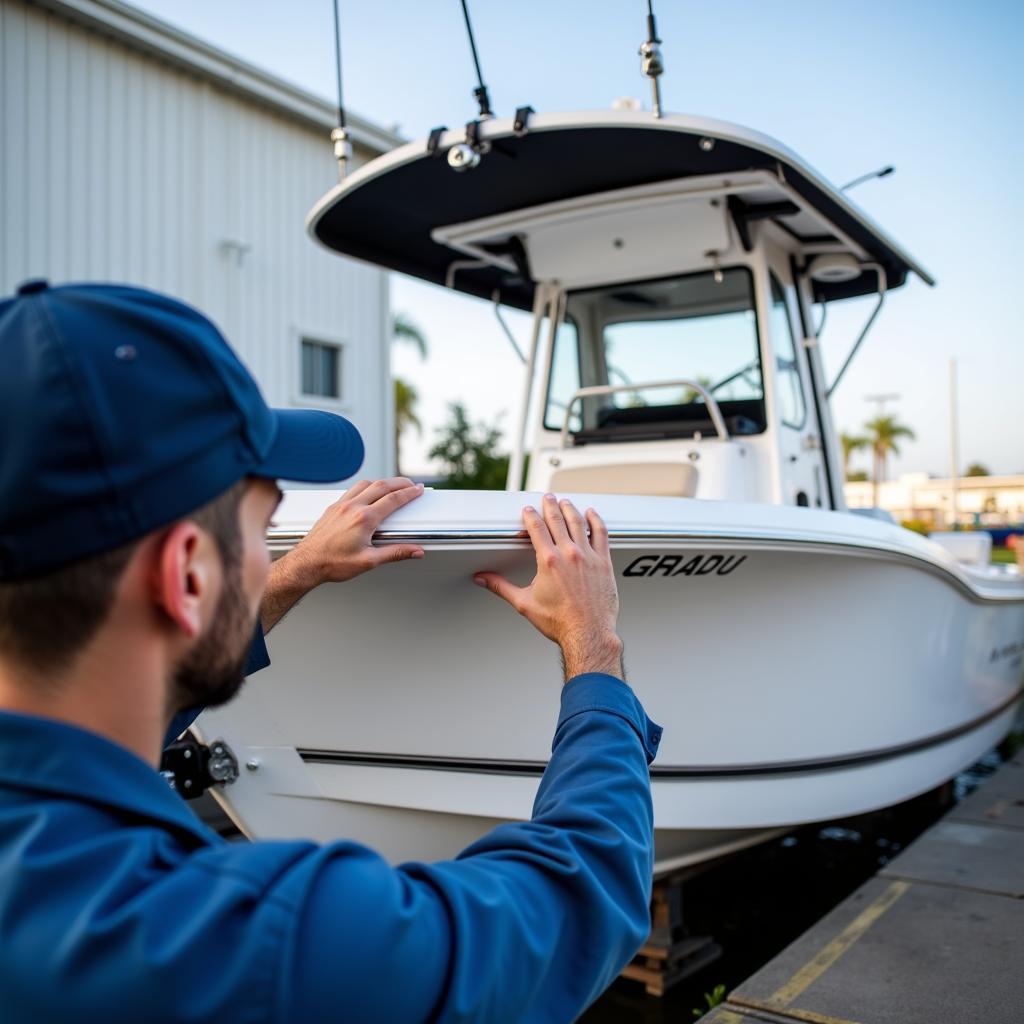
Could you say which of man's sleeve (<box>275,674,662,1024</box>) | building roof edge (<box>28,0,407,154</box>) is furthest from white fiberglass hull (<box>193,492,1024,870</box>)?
building roof edge (<box>28,0,407,154</box>)

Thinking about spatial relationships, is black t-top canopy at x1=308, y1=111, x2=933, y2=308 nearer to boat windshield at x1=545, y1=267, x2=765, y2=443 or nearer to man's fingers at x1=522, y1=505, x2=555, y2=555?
boat windshield at x1=545, y1=267, x2=765, y2=443

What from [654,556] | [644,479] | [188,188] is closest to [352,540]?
[654,556]

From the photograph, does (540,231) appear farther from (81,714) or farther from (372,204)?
(81,714)

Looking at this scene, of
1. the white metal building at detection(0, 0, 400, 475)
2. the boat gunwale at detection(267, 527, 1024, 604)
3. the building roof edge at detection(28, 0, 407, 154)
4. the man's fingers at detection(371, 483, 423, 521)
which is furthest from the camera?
the building roof edge at detection(28, 0, 407, 154)

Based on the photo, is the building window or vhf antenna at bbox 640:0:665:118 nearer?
vhf antenna at bbox 640:0:665:118

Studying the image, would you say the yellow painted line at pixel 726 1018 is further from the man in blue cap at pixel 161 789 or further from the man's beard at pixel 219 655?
the man's beard at pixel 219 655

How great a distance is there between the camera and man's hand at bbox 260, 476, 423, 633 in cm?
199

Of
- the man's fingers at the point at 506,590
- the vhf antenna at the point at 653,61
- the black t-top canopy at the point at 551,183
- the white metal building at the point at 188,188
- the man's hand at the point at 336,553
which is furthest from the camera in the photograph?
the white metal building at the point at 188,188

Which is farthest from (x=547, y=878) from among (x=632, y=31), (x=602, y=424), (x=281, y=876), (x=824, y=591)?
(x=602, y=424)

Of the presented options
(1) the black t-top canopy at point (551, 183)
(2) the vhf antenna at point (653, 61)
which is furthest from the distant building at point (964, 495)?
(2) the vhf antenna at point (653, 61)

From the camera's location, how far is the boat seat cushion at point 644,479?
3891 millimetres

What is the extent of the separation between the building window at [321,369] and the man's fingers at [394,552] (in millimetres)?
9282

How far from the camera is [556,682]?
2969mm

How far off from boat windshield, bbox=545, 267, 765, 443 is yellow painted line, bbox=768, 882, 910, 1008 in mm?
1895
